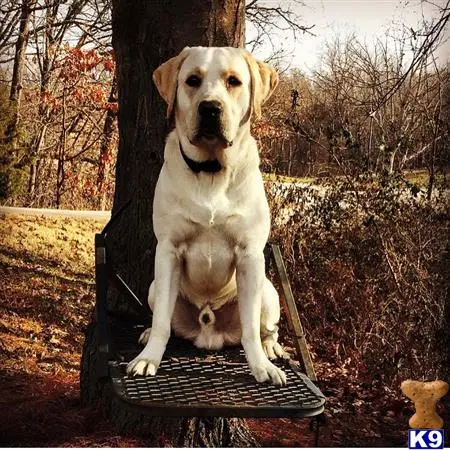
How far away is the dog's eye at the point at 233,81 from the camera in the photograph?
1.54 metres

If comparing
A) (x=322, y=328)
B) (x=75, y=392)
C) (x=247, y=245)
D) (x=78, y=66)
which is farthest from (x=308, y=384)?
(x=78, y=66)

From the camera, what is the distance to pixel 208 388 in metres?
1.53

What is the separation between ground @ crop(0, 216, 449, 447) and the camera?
2352 mm

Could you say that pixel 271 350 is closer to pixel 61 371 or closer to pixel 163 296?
pixel 163 296

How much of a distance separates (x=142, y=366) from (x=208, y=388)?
163mm

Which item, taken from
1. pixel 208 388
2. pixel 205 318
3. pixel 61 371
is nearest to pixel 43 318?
pixel 61 371

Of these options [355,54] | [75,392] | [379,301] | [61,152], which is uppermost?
[355,54]

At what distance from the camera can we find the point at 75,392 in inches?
101

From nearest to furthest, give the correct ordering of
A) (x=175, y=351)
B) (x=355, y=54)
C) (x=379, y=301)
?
(x=175, y=351)
(x=355, y=54)
(x=379, y=301)

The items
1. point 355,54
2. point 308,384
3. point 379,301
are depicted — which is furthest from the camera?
point 379,301

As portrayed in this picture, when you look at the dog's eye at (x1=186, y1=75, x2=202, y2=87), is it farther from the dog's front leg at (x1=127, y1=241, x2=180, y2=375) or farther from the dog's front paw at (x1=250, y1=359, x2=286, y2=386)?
the dog's front paw at (x1=250, y1=359, x2=286, y2=386)

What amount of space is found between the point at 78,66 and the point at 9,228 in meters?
0.91

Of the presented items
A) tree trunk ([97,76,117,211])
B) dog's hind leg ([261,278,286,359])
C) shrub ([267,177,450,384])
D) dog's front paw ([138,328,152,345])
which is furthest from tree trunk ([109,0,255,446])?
shrub ([267,177,450,384])

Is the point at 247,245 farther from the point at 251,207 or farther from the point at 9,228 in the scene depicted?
the point at 9,228
